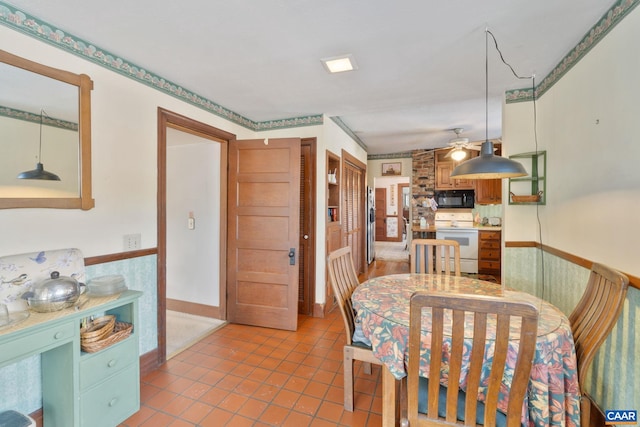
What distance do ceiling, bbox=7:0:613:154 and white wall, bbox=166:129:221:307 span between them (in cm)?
84

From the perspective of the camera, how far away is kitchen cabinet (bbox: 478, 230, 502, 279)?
4883 mm

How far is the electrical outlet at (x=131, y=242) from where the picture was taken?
2.12 m

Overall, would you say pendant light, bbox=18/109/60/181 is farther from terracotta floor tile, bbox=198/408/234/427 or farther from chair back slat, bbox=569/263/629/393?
chair back slat, bbox=569/263/629/393

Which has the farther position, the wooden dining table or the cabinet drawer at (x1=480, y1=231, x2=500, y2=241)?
the cabinet drawer at (x1=480, y1=231, x2=500, y2=241)

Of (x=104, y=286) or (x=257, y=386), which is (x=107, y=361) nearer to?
(x=104, y=286)

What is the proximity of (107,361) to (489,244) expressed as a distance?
5353 mm

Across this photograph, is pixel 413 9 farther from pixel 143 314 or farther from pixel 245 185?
pixel 143 314

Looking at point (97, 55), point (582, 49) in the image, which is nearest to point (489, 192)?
point (582, 49)

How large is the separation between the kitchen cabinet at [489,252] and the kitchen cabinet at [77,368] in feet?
16.9

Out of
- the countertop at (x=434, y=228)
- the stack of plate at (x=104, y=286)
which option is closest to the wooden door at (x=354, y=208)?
the countertop at (x=434, y=228)

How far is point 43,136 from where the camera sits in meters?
1.68

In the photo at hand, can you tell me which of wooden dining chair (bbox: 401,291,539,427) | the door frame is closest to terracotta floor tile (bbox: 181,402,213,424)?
the door frame

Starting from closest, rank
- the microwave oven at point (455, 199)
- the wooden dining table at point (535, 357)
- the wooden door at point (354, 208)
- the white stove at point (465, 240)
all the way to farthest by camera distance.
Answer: the wooden dining table at point (535, 357) < the wooden door at point (354, 208) < the white stove at point (465, 240) < the microwave oven at point (455, 199)

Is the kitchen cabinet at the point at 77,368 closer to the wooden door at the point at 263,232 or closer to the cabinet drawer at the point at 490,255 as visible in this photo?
the wooden door at the point at 263,232
